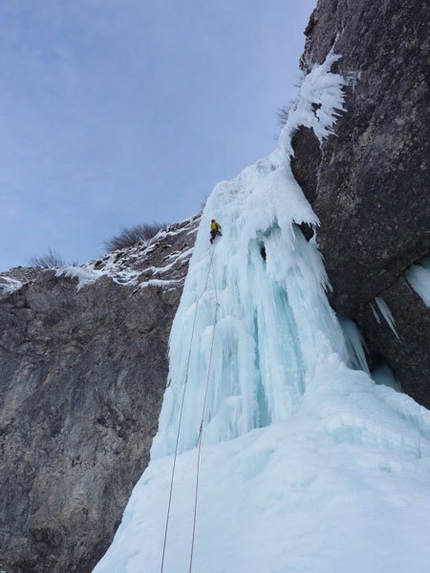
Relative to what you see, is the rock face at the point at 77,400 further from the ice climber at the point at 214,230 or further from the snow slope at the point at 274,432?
the snow slope at the point at 274,432

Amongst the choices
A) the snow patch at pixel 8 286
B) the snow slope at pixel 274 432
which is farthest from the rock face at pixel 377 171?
the snow patch at pixel 8 286

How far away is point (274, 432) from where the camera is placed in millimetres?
4074

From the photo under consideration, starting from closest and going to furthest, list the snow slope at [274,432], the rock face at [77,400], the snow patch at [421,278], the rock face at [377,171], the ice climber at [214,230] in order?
the snow slope at [274,432] → the rock face at [377,171] → the snow patch at [421,278] → the rock face at [77,400] → the ice climber at [214,230]

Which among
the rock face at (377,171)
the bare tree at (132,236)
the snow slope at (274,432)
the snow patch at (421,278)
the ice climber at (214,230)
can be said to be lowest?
the snow slope at (274,432)

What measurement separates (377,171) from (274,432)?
365cm

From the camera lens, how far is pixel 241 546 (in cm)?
284

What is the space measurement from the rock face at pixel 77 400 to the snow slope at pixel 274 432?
1.84 metres

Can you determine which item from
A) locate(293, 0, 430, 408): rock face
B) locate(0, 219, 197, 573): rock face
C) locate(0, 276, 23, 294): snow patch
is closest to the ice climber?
locate(0, 219, 197, 573): rock face

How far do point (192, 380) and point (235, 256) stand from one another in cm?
223

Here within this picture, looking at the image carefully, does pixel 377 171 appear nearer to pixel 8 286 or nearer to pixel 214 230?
pixel 214 230

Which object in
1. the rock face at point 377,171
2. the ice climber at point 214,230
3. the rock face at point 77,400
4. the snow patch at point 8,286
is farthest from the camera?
the snow patch at point 8,286

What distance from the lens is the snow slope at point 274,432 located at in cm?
261

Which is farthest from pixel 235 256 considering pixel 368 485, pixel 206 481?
pixel 368 485

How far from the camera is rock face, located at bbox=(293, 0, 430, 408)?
512 cm
